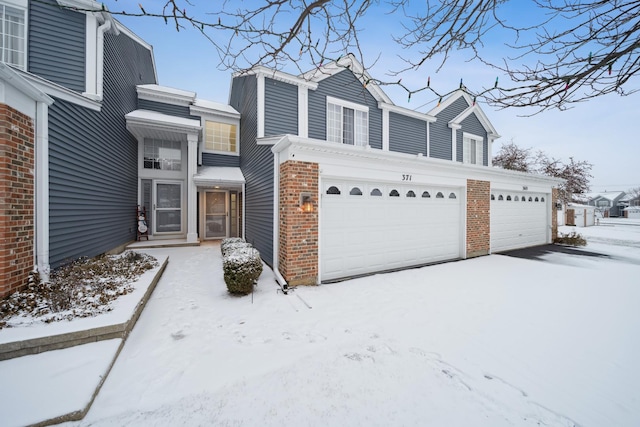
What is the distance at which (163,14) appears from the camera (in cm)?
219

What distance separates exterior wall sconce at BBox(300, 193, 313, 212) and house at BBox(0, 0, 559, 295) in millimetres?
49

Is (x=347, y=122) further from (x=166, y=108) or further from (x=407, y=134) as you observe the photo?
(x=166, y=108)

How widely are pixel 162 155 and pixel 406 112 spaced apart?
10.3 metres

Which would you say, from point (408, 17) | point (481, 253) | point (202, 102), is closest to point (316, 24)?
point (408, 17)

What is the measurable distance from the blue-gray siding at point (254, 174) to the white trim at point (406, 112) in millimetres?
5234

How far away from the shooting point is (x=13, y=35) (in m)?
5.68

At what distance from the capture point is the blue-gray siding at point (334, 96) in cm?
886

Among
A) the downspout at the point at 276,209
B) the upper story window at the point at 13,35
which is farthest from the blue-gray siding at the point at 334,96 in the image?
the upper story window at the point at 13,35

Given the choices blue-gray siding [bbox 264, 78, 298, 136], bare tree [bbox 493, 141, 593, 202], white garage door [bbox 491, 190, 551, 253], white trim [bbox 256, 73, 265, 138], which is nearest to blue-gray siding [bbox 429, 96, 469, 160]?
white garage door [bbox 491, 190, 551, 253]

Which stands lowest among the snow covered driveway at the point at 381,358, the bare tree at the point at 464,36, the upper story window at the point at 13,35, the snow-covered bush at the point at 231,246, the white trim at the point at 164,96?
the snow covered driveway at the point at 381,358

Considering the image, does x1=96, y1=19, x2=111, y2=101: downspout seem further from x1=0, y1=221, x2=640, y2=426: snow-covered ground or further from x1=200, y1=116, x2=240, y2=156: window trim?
x1=0, y1=221, x2=640, y2=426: snow-covered ground

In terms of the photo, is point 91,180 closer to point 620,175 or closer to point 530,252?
point 530,252

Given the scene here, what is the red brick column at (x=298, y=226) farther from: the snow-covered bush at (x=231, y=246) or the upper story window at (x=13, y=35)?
the upper story window at (x=13, y=35)

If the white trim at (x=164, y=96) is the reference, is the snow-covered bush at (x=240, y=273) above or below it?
below
